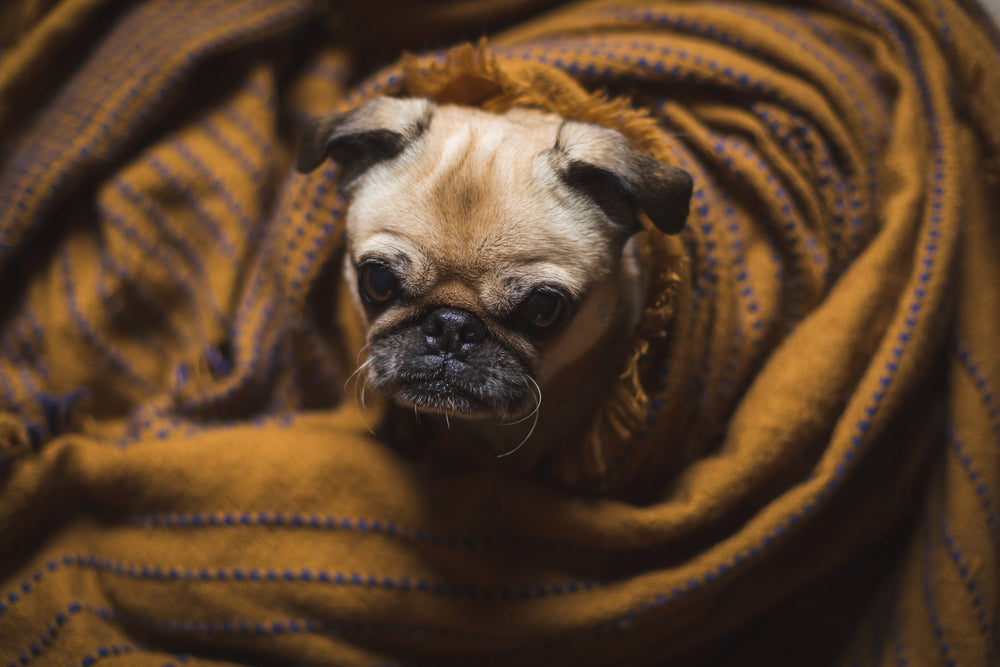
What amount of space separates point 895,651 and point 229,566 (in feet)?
3.81

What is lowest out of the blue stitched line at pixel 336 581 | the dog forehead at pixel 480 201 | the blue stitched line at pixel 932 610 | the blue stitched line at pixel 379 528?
the blue stitched line at pixel 932 610

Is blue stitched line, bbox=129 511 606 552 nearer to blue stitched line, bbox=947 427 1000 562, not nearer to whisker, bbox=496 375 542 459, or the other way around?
whisker, bbox=496 375 542 459

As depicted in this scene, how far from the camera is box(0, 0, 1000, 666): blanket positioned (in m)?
1.18

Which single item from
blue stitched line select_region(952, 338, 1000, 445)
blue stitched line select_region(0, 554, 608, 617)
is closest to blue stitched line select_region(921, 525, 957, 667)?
blue stitched line select_region(952, 338, 1000, 445)

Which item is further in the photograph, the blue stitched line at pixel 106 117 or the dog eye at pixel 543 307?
the blue stitched line at pixel 106 117

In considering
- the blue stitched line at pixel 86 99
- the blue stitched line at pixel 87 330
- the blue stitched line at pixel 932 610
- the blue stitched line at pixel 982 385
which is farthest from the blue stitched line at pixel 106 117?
the blue stitched line at pixel 932 610

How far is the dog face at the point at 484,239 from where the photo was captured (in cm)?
102

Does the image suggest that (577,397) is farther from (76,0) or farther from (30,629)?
(76,0)

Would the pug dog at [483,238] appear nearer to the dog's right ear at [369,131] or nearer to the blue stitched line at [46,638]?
the dog's right ear at [369,131]

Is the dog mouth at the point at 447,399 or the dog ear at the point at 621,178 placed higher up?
the dog ear at the point at 621,178

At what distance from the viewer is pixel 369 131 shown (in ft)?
3.53

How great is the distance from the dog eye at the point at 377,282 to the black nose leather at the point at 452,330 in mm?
80

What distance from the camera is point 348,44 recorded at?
1561 millimetres

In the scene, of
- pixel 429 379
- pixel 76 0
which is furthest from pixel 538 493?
pixel 76 0
